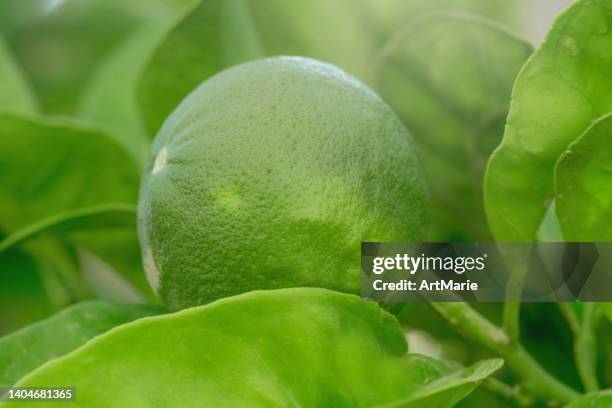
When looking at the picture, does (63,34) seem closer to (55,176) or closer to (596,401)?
(55,176)

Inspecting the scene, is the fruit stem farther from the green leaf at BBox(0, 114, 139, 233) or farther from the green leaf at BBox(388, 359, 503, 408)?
the green leaf at BBox(0, 114, 139, 233)

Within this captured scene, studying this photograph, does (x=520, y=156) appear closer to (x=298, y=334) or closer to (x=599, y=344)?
(x=298, y=334)

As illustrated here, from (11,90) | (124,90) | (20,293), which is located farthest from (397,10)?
(20,293)

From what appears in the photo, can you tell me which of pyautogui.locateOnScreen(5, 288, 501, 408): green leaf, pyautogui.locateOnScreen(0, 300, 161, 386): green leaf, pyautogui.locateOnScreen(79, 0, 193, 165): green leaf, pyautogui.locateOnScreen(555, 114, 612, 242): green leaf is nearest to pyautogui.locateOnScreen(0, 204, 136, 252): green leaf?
pyautogui.locateOnScreen(0, 300, 161, 386): green leaf

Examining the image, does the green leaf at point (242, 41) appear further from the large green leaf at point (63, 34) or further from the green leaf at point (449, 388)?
the green leaf at point (449, 388)

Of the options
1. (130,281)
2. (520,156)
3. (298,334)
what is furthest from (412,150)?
(130,281)

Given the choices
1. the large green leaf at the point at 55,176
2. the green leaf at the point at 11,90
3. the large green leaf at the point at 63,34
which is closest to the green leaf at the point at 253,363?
the large green leaf at the point at 55,176
